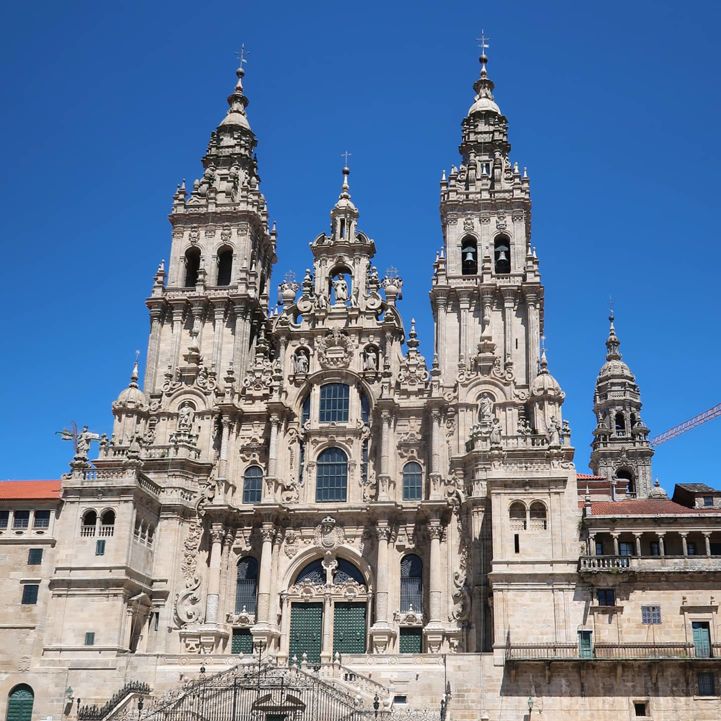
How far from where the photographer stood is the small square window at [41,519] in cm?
5409

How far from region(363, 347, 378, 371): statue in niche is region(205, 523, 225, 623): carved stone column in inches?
495

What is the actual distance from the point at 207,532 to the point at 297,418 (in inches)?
334

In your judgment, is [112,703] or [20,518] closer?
[112,703]

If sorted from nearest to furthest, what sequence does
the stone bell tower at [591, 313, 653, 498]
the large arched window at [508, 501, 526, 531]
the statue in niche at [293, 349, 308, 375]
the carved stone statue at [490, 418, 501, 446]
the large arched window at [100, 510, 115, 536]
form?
the large arched window at [508, 501, 526, 531] → the large arched window at [100, 510, 115, 536] → the carved stone statue at [490, 418, 501, 446] → the statue in niche at [293, 349, 308, 375] → the stone bell tower at [591, 313, 653, 498]

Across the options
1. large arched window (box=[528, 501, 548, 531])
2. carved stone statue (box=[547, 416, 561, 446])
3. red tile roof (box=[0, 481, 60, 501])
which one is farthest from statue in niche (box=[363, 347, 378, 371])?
red tile roof (box=[0, 481, 60, 501])

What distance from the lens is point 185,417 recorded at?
2370 inches

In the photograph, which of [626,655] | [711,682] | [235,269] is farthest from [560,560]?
[235,269]

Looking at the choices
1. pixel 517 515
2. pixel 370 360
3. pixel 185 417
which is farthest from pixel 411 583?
pixel 185 417

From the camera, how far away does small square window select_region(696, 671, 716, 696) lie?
151ft

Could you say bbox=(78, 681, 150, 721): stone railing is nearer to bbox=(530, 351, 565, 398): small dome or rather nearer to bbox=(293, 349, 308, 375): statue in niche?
bbox=(293, 349, 308, 375): statue in niche

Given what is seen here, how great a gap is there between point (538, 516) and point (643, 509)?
5877mm

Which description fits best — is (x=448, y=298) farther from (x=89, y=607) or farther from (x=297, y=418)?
(x=89, y=607)

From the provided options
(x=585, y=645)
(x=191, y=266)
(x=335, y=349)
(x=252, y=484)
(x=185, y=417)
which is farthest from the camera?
(x=191, y=266)

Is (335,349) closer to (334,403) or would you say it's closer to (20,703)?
(334,403)
